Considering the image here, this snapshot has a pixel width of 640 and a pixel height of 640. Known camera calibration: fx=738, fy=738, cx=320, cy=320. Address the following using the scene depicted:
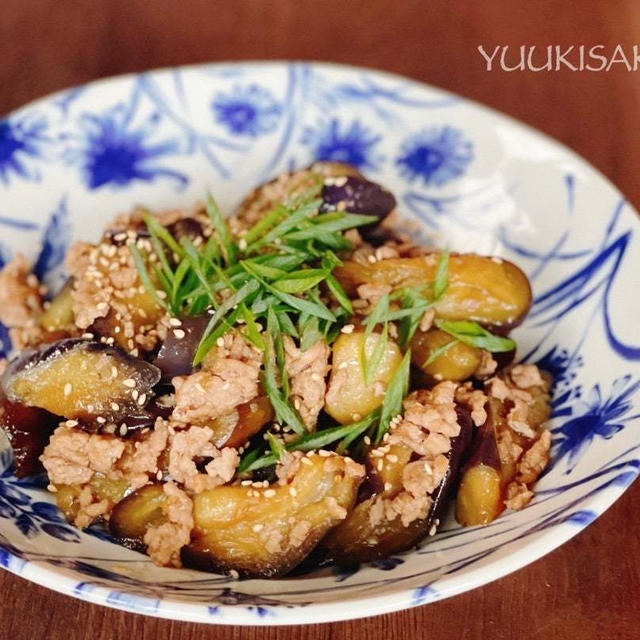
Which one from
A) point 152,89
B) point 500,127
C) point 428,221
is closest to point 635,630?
point 428,221

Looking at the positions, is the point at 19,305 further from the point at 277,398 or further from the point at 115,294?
the point at 277,398

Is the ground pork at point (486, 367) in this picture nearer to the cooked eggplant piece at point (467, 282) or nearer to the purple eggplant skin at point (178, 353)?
the cooked eggplant piece at point (467, 282)

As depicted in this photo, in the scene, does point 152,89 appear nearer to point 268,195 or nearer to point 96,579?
point 268,195

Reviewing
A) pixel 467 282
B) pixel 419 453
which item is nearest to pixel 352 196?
pixel 467 282

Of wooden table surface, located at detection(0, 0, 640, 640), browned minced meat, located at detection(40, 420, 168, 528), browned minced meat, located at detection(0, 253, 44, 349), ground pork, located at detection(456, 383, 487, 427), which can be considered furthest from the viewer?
wooden table surface, located at detection(0, 0, 640, 640)

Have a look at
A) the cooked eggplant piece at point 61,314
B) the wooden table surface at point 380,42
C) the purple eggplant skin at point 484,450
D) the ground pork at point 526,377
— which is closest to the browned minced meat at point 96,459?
the cooked eggplant piece at point 61,314

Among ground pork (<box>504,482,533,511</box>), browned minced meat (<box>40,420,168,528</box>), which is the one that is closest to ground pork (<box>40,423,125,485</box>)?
browned minced meat (<box>40,420,168,528</box>)

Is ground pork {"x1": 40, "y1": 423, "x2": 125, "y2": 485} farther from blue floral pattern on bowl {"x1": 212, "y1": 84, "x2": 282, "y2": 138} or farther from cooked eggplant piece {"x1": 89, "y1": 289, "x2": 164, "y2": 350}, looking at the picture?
blue floral pattern on bowl {"x1": 212, "y1": 84, "x2": 282, "y2": 138}
